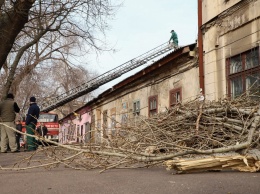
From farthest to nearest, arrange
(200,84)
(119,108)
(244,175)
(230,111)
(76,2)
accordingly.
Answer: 1. (119,108)
2. (76,2)
3. (200,84)
4. (230,111)
5. (244,175)

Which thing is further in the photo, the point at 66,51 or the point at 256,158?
the point at 66,51

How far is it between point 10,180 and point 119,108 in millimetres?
16036

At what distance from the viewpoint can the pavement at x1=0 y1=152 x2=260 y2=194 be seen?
319cm

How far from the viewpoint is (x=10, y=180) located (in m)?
4.19

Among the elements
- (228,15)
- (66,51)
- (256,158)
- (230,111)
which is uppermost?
(66,51)

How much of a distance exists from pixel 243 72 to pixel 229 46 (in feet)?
3.34

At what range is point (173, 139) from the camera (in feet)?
16.9

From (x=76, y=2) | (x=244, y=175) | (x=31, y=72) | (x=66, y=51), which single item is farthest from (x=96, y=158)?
(x=31, y=72)

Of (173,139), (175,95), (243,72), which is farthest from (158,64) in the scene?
(173,139)

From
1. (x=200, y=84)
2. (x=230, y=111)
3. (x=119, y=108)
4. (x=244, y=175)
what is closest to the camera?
(x=244, y=175)

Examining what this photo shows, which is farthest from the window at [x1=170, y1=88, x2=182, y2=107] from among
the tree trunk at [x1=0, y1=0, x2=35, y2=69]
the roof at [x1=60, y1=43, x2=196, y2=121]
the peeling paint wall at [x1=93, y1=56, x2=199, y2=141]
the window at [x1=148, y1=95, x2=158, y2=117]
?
the tree trunk at [x1=0, y1=0, x2=35, y2=69]

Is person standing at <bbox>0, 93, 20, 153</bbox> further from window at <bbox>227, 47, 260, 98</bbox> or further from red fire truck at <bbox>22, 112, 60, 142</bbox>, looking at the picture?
red fire truck at <bbox>22, 112, 60, 142</bbox>

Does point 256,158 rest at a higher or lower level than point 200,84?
lower

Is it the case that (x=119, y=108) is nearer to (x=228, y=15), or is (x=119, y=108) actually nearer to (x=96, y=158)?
(x=228, y=15)
